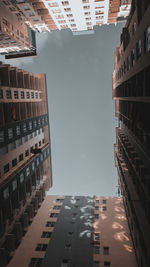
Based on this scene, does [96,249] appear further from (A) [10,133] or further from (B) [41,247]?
(A) [10,133]

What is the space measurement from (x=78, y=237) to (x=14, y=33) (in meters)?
54.0

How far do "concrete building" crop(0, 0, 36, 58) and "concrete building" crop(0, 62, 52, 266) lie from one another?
46.2 feet

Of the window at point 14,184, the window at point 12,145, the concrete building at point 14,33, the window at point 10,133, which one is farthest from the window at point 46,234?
the concrete building at point 14,33

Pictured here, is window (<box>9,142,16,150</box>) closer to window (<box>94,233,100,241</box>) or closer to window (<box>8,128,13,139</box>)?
window (<box>8,128,13,139</box>)

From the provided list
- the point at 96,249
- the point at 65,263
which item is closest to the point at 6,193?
the point at 65,263

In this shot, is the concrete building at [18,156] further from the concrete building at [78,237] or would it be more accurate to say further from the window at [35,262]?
the window at [35,262]

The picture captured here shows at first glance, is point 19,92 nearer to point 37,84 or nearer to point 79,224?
point 37,84

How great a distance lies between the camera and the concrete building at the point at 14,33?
1703 inches

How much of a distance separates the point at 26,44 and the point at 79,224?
56651 mm

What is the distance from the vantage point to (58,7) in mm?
48531

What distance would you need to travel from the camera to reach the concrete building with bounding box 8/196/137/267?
93.9 feet

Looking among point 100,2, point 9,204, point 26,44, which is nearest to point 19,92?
point 9,204

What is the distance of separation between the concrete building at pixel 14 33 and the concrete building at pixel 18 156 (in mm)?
14087

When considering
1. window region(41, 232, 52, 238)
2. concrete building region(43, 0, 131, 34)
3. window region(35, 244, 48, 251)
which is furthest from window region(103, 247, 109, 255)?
concrete building region(43, 0, 131, 34)
